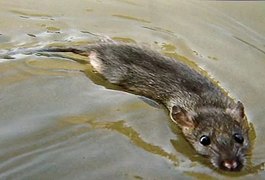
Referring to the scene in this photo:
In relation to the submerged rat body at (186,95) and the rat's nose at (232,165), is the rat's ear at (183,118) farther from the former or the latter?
the rat's nose at (232,165)

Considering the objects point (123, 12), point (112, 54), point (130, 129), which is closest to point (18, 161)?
point (130, 129)

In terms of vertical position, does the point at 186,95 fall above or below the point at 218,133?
below

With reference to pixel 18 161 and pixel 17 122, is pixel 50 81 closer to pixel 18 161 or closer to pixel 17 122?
pixel 17 122

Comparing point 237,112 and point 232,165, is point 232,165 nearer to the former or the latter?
point 232,165

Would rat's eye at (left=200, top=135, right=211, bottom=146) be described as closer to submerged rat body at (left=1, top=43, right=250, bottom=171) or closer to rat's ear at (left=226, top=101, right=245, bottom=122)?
submerged rat body at (left=1, top=43, right=250, bottom=171)

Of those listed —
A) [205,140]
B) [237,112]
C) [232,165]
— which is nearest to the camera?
[232,165]

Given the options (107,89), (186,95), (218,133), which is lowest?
(107,89)

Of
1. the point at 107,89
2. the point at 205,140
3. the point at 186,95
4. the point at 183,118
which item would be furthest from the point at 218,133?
the point at 107,89

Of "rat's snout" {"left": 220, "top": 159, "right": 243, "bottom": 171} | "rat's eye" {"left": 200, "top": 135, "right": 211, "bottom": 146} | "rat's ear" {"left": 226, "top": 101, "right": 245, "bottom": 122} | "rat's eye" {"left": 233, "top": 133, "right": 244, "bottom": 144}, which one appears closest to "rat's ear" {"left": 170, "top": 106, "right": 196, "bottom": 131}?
"rat's eye" {"left": 200, "top": 135, "right": 211, "bottom": 146}
